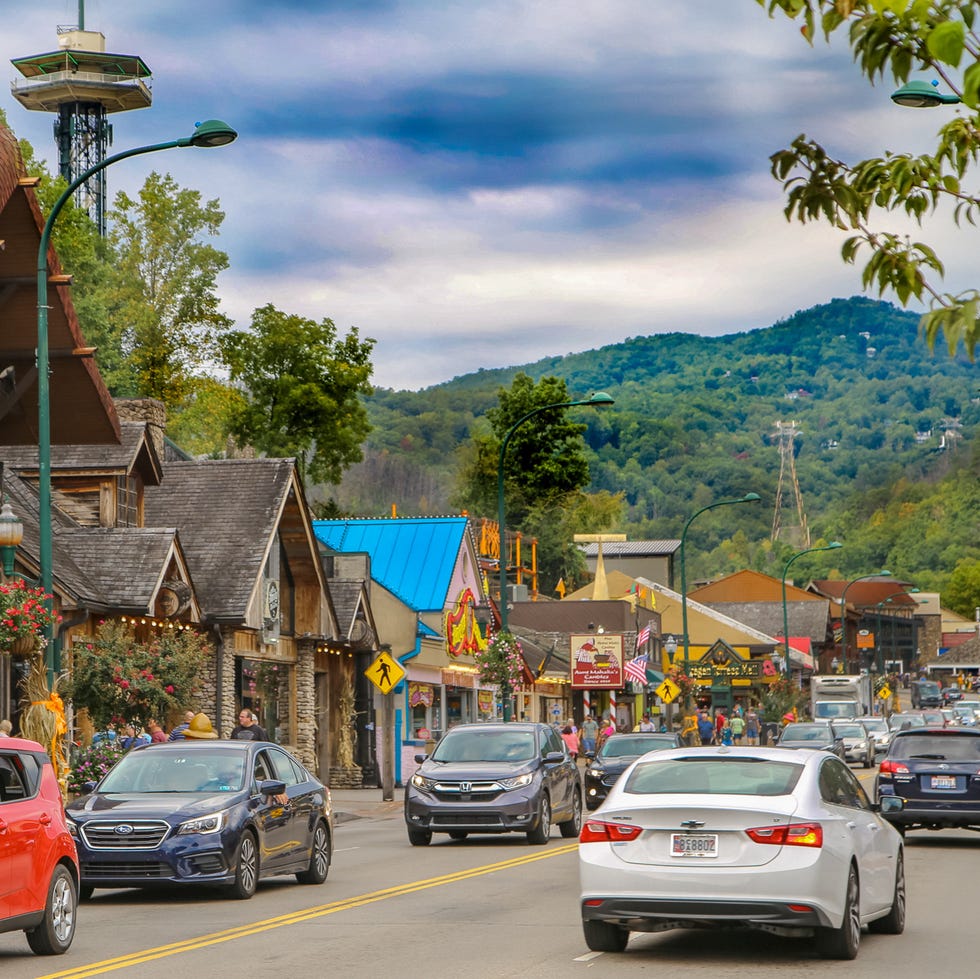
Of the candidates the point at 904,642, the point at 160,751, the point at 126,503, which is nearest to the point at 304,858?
the point at 160,751

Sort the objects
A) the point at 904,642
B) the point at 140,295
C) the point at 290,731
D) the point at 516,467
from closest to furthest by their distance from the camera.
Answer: the point at 290,731 < the point at 140,295 < the point at 516,467 < the point at 904,642

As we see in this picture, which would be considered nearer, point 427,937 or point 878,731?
point 427,937

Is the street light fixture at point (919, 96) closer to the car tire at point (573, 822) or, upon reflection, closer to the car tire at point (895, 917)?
the car tire at point (895, 917)

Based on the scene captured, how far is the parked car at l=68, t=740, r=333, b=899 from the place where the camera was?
1689cm

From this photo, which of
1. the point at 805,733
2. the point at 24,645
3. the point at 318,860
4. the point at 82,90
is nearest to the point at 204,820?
the point at 318,860

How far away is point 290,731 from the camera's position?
138 ft

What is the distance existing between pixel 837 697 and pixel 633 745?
141 feet

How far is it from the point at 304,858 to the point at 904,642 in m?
167

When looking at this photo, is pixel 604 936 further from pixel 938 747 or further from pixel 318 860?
pixel 938 747

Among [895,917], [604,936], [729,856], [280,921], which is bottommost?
[280,921]

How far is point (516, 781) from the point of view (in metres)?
24.7

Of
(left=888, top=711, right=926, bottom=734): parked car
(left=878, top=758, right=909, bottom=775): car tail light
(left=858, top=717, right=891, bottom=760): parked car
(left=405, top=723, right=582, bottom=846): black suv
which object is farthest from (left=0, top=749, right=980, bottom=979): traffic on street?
(left=888, top=711, right=926, bottom=734): parked car

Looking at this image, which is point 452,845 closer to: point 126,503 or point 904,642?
point 126,503

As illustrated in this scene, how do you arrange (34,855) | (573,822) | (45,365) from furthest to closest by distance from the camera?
(573,822), (45,365), (34,855)
